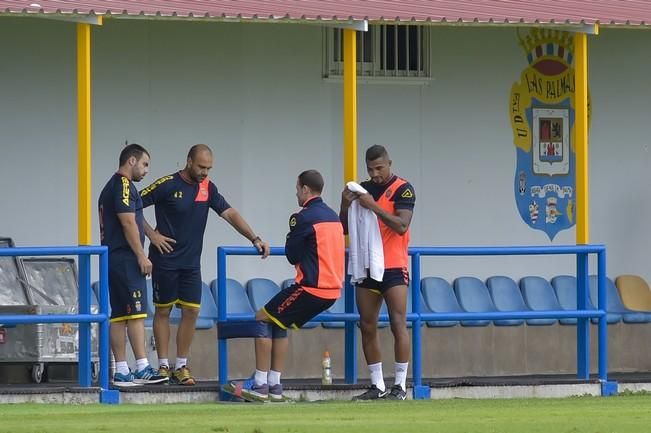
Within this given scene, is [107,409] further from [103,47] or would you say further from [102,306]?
[103,47]

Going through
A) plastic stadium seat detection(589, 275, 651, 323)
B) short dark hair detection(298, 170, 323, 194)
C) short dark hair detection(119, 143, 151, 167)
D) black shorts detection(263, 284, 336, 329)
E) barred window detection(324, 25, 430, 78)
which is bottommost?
plastic stadium seat detection(589, 275, 651, 323)

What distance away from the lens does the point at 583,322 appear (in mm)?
15242

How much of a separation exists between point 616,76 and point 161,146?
4570 millimetres

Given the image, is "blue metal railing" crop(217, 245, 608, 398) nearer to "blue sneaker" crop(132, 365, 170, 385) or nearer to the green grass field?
"blue sneaker" crop(132, 365, 170, 385)

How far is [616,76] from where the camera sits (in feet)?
58.4

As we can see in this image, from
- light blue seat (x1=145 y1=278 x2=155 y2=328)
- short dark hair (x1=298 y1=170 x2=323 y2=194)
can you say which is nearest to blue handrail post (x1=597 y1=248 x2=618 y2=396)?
short dark hair (x1=298 y1=170 x2=323 y2=194)

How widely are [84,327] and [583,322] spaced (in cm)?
418

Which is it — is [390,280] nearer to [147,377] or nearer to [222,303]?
[222,303]

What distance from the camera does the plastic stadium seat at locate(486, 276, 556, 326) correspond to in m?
17.0

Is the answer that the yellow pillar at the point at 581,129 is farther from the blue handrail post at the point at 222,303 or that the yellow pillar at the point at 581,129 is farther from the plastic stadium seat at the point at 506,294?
the blue handrail post at the point at 222,303

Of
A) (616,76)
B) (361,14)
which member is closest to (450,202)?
(616,76)

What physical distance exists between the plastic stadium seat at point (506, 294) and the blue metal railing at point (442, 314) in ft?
5.49

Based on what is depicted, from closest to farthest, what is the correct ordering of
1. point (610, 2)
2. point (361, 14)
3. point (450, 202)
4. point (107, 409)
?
point (107, 409) → point (361, 14) → point (610, 2) → point (450, 202)

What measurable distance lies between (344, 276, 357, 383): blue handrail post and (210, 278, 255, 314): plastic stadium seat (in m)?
1.41
